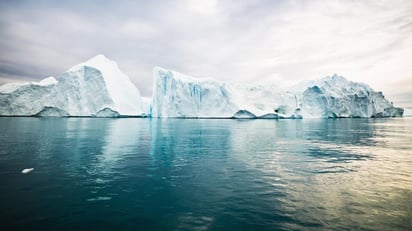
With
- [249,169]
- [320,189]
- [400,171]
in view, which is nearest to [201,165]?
[249,169]

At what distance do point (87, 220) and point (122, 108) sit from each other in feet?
173

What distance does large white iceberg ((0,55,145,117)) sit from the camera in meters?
49.4

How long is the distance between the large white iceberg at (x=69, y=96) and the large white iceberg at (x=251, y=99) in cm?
1014

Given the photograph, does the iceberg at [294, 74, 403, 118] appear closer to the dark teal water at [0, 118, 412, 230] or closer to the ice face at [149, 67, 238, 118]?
the ice face at [149, 67, 238, 118]

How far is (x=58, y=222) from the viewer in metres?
4.03

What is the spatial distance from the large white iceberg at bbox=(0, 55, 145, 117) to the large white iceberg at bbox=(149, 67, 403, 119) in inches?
399

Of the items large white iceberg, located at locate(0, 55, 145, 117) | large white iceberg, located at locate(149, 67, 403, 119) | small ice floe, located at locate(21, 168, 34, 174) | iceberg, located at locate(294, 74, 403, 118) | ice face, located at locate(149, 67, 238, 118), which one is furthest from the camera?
iceberg, located at locate(294, 74, 403, 118)

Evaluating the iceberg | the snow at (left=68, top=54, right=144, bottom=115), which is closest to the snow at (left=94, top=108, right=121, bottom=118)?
the snow at (left=68, top=54, right=144, bottom=115)

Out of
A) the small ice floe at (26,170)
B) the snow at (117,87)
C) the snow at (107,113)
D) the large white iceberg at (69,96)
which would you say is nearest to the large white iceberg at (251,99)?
the snow at (117,87)

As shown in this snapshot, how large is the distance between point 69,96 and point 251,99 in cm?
3852

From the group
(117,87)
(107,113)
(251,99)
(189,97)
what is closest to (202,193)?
(189,97)

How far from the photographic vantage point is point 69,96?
162 ft

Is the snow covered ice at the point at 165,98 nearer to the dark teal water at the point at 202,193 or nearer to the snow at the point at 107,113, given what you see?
the snow at the point at 107,113

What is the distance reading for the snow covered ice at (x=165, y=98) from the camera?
49.9m
